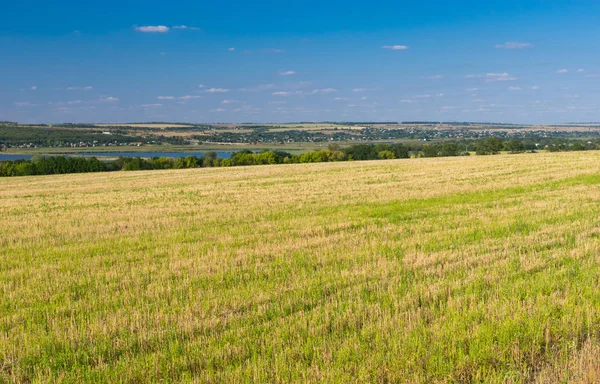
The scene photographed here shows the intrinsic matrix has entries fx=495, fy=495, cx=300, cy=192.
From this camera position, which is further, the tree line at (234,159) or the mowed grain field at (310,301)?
the tree line at (234,159)

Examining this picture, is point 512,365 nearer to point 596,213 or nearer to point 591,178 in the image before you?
point 596,213

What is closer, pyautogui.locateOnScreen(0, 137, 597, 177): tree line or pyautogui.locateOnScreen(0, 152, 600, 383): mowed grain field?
pyautogui.locateOnScreen(0, 152, 600, 383): mowed grain field

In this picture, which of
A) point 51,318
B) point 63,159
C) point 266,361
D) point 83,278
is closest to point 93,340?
point 51,318

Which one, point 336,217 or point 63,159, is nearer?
point 336,217

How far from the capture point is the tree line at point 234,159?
273ft

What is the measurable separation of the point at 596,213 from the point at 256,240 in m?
10.4

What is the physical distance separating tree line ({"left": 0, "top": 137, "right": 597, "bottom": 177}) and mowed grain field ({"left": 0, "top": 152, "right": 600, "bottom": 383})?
75494 mm

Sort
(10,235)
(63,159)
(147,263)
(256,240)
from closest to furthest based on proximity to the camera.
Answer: (147,263) → (256,240) → (10,235) → (63,159)

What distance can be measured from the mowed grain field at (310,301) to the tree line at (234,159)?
75.5 m

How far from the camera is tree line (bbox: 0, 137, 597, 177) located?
8325 cm

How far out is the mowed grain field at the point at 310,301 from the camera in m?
5.40

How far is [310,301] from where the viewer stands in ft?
24.3

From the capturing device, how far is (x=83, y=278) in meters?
9.29

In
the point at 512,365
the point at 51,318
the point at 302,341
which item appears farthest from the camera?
the point at 51,318
